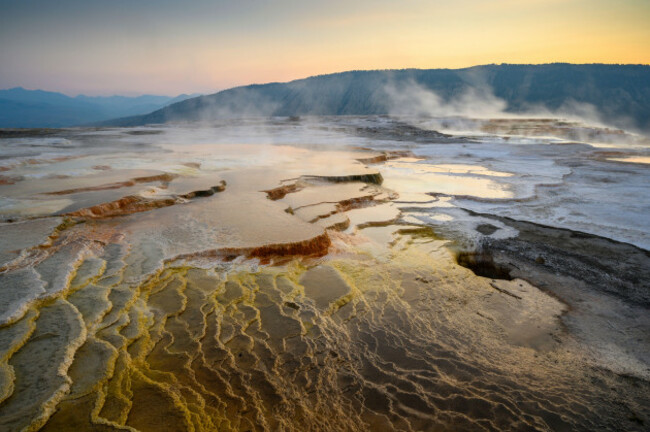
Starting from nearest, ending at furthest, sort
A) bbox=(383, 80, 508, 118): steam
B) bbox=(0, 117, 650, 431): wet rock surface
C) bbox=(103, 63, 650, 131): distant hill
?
1. bbox=(0, 117, 650, 431): wet rock surface
2. bbox=(103, 63, 650, 131): distant hill
3. bbox=(383, 80, 508, 118): steam

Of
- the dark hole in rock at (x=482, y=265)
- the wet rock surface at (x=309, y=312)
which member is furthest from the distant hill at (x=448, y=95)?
the dark hole in rock at (x=482, y=265)

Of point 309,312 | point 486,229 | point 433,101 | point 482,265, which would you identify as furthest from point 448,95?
point 309,312

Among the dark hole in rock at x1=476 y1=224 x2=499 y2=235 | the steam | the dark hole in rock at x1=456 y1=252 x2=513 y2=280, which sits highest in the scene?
the steam

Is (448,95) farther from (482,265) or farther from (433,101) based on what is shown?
(482,265)

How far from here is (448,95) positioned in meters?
68.0

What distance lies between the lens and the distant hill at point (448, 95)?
5928cm

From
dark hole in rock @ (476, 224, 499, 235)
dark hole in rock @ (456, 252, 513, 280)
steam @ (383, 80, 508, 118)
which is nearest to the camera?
dark hole in rock @ (456, 252, 513, 280)

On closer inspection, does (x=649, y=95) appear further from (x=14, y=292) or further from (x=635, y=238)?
(x=14, y=292)

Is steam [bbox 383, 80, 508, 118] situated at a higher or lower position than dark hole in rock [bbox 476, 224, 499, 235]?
higher

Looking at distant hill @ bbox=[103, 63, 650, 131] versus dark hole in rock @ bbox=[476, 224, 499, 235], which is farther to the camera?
distant hill @ bbox=[103, 63, 650, 131]

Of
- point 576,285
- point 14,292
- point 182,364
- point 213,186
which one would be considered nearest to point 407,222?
point 576,285

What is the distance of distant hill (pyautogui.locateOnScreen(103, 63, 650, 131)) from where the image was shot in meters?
59.3

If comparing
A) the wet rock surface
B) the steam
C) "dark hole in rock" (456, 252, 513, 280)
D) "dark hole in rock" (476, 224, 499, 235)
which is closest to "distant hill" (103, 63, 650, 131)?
the steam

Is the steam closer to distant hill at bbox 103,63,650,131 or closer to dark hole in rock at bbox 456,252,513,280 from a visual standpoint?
distant hill at bbox 103,63,650,131
